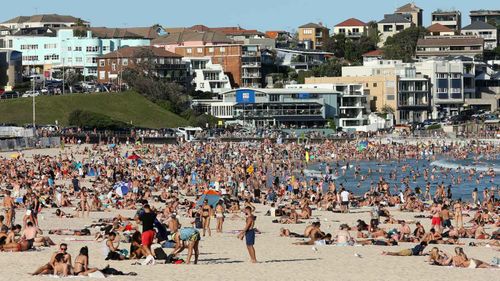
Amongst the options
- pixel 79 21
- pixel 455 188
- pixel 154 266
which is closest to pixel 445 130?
pixel 455 188

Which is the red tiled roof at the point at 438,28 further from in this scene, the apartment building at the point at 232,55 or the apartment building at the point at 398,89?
the apartment building at the point at 398,89

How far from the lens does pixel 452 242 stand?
2720 centimetres

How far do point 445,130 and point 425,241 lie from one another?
230ft

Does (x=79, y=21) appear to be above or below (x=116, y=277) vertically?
above

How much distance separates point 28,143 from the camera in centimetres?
7119

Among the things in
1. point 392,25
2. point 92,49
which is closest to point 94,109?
point 92,49

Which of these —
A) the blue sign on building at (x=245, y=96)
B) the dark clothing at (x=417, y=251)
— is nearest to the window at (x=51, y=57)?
the blue sign on building at (x=245, y=96)

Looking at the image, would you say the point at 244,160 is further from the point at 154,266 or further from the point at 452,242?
the point at 154,266

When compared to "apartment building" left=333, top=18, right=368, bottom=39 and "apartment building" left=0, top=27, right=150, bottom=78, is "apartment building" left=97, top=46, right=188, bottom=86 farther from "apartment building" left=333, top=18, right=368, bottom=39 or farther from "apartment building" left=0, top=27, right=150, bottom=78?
"apartment building" left=333, top=18, right=368, bottom=39

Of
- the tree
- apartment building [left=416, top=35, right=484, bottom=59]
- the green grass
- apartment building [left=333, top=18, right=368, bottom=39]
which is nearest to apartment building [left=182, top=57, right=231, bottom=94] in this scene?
the green grass

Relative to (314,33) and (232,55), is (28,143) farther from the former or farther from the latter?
(314,33)

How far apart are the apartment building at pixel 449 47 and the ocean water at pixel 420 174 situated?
55.6m

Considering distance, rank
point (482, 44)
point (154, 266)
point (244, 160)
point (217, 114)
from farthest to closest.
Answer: point (482, 44) → point (217, 114) → point (244, 160) → point (154, 266)

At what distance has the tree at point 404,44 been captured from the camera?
128500mm
